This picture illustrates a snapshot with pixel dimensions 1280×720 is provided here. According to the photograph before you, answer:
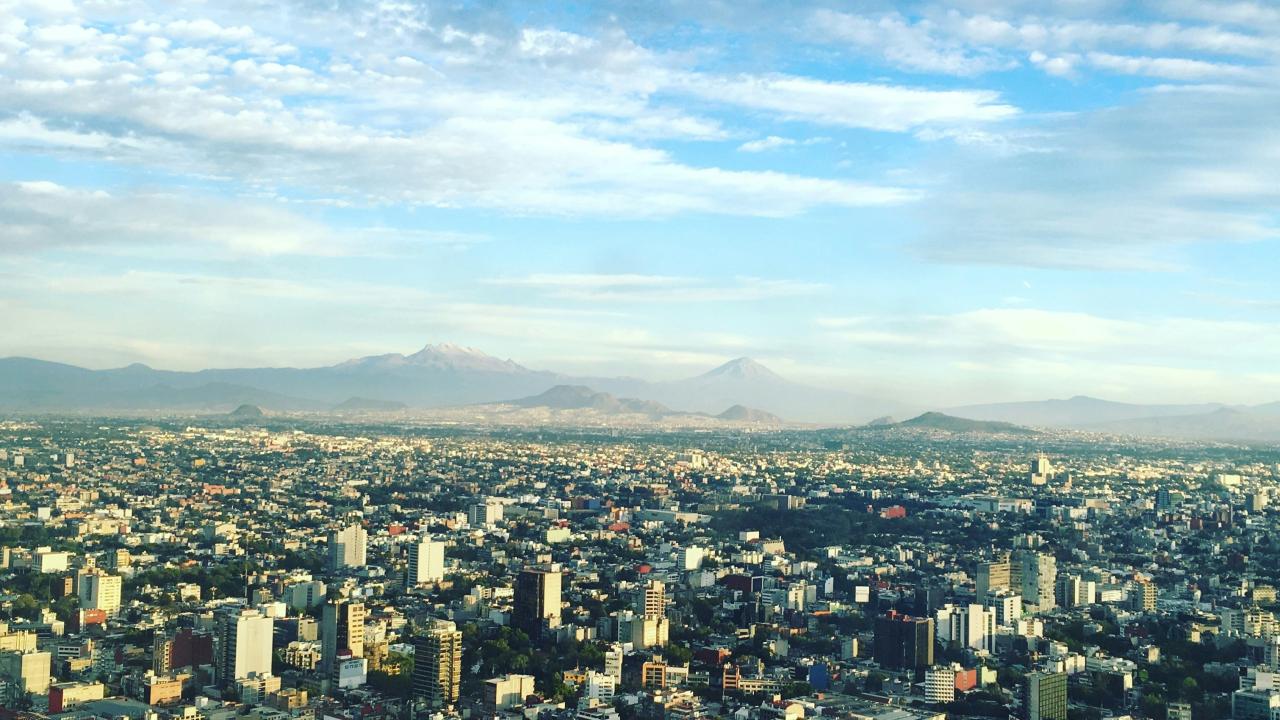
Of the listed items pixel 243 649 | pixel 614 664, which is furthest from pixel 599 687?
pixel 243 649

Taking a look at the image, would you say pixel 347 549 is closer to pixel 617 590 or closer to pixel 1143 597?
pixel 617 590

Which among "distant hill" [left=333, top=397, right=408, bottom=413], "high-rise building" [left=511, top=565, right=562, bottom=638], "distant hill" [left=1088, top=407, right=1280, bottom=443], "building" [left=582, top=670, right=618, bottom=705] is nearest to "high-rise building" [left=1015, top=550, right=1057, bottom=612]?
"high-rise building" [left=511, top=565, right=562, bottom=638]

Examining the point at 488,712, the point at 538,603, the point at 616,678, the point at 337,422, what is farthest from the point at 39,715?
the point at 337,422

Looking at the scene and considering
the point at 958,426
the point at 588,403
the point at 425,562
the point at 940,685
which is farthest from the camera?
the point at 588,403

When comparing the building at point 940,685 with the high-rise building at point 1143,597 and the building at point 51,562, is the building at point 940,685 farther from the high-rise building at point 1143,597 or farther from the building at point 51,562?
the building at point 51,562

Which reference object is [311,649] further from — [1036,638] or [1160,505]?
[1160,505]

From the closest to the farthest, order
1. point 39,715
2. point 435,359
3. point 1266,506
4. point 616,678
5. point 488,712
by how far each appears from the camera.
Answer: point 39,715 → point 488,712 → point 616,678 → point 1266,506 → point 435,359
